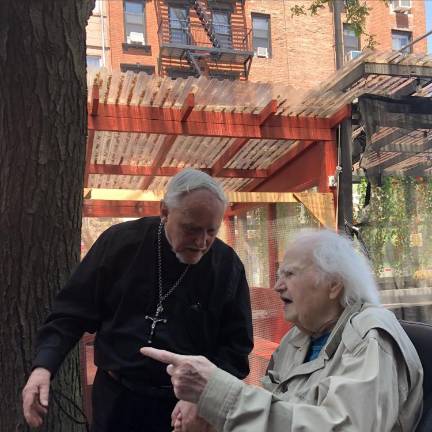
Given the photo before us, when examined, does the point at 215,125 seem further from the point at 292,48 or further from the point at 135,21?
the point at 292,48

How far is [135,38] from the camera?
20266 millimetres

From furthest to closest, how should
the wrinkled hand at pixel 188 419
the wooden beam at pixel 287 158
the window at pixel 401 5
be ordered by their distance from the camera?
the window at pixel 401 5, the wooden beam at pixel 287 158, the wrinkled hand at pixel 188 419

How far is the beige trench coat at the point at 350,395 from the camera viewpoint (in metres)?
1.43

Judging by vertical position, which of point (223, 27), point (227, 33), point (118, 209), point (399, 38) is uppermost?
point (399, 38)

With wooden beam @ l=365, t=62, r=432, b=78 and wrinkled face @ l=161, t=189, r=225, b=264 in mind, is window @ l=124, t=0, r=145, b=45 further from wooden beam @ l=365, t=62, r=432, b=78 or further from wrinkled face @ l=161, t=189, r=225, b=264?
wrinkled face @ l=161, t=189, r=225, b=264

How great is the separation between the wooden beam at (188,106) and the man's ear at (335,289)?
148 inches

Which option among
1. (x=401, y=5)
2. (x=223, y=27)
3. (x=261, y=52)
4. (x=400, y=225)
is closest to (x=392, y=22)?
(x=401, y=5)

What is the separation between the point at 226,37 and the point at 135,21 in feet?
12.4

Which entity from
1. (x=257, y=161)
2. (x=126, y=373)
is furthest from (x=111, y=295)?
(x=257, y=161)

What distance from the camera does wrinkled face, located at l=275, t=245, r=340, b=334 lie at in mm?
1809

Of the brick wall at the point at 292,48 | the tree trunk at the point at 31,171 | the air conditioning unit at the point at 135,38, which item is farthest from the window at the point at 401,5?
the tree trunk at the point at 31,171

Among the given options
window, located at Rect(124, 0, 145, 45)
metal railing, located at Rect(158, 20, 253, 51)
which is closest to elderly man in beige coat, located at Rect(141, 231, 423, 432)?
metal railing, located at Rect(158, 20, 253, 51)

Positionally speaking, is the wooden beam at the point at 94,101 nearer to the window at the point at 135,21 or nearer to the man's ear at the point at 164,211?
the man's ear at the point at 164,211

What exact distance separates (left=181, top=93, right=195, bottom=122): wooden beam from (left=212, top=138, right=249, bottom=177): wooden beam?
0.82 metres
